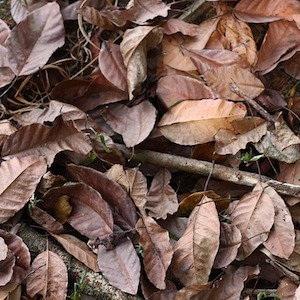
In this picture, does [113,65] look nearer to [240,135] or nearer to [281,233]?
[240,135]

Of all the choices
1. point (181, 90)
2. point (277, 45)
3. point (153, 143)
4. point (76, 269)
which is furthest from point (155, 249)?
point (277, 45)

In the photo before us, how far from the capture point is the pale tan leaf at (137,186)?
1371mm

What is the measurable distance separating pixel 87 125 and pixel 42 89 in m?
0.21

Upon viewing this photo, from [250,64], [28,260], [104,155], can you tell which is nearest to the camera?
[28,260]

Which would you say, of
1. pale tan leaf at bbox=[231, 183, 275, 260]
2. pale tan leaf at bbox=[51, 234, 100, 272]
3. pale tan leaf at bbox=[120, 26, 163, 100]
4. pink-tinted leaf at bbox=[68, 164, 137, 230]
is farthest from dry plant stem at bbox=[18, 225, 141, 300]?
pale tan leaf at bbox=[120, 26, 163, 100]

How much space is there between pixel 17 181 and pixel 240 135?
524 millimetres

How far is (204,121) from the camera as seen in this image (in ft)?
4.65

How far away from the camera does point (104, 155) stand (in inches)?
56.0

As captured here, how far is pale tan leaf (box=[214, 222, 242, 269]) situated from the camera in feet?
4.24

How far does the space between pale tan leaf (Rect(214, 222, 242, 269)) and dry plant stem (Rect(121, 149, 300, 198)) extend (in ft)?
0.45

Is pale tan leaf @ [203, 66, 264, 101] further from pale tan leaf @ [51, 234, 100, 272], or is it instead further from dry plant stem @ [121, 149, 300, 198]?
pale tan leaf @ [51, 234, 100, 272]

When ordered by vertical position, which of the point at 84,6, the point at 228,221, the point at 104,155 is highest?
the point at 84,6

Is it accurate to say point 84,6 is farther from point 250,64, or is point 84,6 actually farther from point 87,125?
point 250,64

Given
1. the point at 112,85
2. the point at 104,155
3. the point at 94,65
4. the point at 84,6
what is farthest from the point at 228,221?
the point at 84,6
